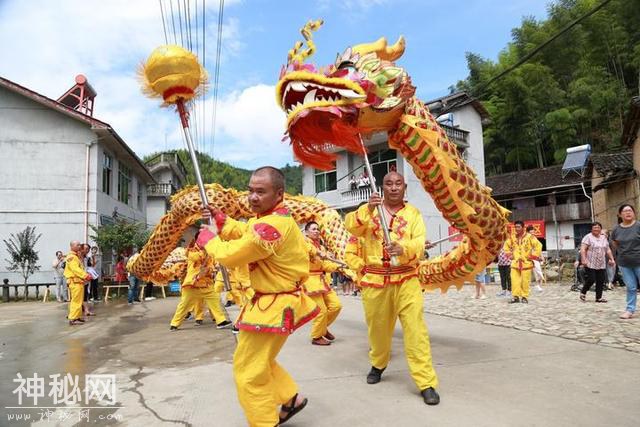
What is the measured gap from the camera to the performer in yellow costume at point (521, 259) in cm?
906

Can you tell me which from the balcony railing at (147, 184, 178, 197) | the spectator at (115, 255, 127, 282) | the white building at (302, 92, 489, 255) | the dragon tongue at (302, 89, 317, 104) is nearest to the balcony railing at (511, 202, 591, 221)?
the white building at (302, 92, 489, 255)

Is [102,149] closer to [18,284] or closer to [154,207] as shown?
[18,284]

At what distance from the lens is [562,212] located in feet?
83.5

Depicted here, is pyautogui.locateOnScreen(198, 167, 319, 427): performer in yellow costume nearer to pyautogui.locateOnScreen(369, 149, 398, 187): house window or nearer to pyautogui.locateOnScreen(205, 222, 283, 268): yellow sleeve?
pyautogui.locateOnScreen(205, 222, 283, 268): yellow sleeve

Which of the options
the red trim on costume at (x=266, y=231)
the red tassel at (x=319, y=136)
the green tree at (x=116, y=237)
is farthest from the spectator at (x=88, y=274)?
the red trim on costume at (x=266, y=231)

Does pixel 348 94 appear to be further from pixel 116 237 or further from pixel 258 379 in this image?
pixel 116 237

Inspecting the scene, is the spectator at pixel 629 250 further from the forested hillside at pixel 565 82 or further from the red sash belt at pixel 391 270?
the forested hillside at pixel 565 82

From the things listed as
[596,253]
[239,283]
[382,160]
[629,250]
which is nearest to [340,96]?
[239,283]

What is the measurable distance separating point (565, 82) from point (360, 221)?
28.3 metres

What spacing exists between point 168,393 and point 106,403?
45cm

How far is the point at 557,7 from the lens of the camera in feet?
83.2

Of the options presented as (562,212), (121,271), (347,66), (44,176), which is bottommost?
(121,271)

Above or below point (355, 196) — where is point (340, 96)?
below

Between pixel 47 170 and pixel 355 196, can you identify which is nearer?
pixel 47 170
